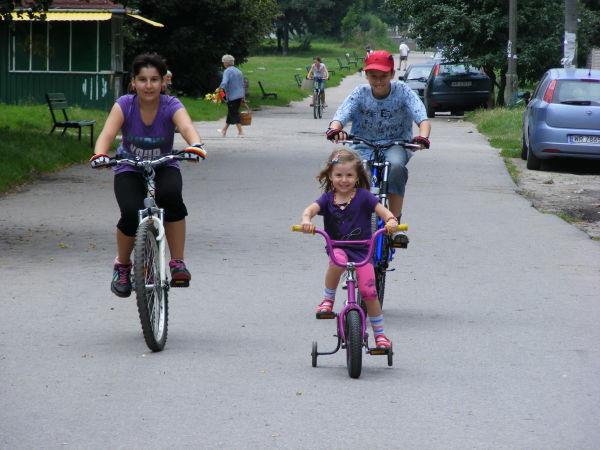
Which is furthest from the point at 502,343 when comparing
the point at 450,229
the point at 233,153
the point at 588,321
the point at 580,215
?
the point at 233,153

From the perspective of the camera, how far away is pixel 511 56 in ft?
109

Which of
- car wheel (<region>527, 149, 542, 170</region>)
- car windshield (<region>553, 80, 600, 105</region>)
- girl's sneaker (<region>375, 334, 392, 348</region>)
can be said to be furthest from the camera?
car wheel (<region>527, 149, 542, 170</region>)

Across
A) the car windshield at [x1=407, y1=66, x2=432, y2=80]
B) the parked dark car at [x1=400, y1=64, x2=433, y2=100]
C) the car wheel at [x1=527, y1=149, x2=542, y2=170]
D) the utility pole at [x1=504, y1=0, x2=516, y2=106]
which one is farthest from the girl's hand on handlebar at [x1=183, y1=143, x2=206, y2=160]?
the car windshield at [x1=407, y1=66, x2=432, y2=80]

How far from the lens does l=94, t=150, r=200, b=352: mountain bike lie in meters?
6.87

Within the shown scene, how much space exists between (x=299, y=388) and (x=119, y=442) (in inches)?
49.0

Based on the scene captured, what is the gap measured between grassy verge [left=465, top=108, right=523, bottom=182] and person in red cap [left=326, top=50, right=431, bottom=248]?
1138cm

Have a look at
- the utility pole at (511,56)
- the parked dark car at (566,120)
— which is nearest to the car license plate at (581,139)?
the parked dark car at (566,120)

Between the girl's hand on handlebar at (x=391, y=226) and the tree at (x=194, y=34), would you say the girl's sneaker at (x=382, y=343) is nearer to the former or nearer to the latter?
the girl's hand on handlebar at (x=391, y=226)

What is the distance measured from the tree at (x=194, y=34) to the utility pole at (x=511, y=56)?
9835 mm

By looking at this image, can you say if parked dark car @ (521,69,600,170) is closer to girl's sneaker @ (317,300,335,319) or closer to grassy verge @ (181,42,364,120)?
girl's sneaker @ (317,300,335,319)

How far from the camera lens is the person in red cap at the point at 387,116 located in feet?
27.0

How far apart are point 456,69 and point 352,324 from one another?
30677mm

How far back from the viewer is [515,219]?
1364 centimetres

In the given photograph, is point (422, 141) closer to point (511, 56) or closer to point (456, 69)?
point (511, 56)
